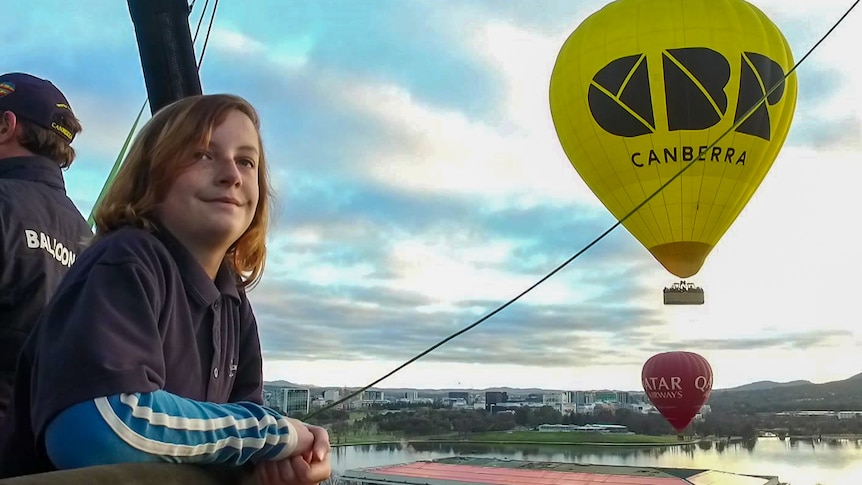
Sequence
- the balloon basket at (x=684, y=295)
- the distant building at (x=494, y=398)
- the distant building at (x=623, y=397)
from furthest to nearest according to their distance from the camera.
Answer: the distant building at (x=623, y=397) < the distant building at (x=494, y=398) < the balloon basket at (x=684, y=295)

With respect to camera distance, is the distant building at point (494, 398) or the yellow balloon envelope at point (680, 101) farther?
the distant building at point (494, 398)

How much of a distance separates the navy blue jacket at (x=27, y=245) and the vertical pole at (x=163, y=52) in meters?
Result: 0.21

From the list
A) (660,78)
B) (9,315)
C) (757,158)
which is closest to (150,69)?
(9,315)

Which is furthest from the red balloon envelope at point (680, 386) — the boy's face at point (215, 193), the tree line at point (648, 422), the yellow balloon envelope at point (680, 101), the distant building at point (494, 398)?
the distant building at point (494, 398)

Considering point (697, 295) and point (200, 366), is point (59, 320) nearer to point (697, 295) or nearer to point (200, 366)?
point (200, 366)

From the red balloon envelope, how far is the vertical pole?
481 inches

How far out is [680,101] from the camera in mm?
6590

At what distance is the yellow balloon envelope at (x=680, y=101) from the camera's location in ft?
21.6

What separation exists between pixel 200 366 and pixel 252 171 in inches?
6.8

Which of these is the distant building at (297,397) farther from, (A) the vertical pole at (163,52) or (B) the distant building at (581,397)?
(B) the distant building at (581,397)

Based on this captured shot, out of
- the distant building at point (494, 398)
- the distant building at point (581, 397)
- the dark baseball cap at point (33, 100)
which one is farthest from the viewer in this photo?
the distant building at point (581, 397)

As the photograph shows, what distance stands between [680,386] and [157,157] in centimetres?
1262

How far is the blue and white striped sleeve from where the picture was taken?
0.44 metres

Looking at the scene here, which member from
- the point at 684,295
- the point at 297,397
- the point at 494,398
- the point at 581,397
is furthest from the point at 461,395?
the point at 297,397
